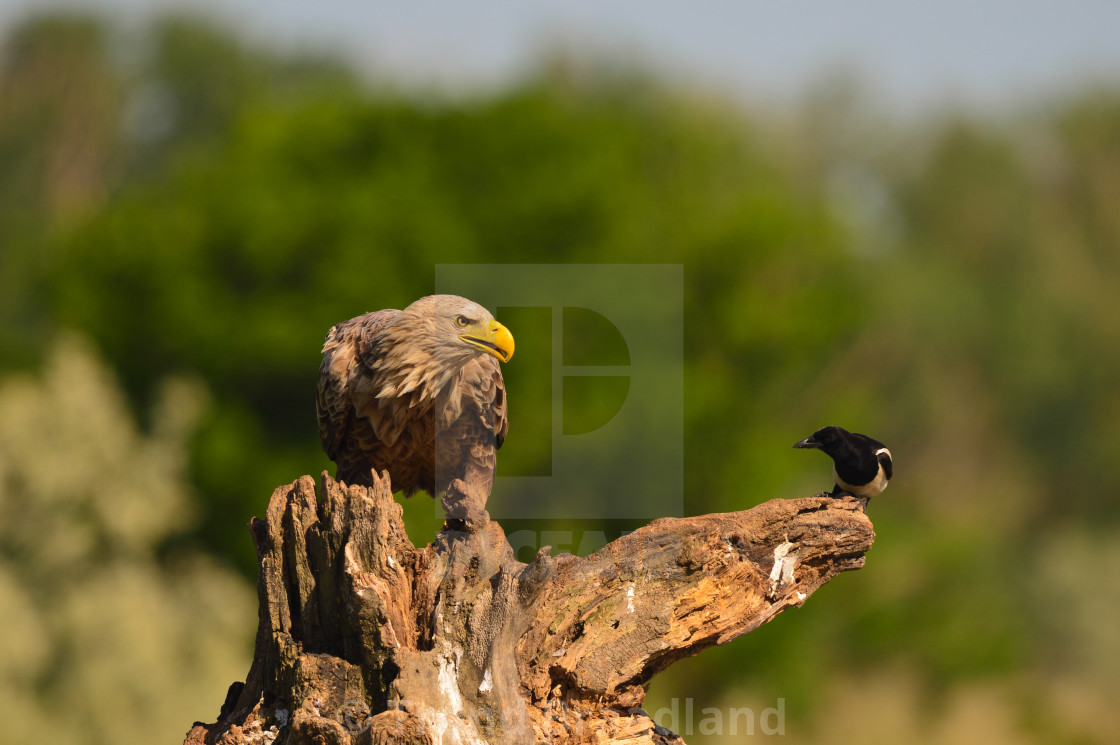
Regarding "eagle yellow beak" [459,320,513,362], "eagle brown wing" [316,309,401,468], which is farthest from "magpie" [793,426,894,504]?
"eagle brown wing" [316,309,401,468]

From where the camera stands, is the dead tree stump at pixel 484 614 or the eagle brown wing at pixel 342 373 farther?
the eagle brown wing at pixel 342 373

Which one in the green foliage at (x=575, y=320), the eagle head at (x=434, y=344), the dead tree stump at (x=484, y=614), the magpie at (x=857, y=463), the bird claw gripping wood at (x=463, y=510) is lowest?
the dead tree stump at (x=484, y=614)

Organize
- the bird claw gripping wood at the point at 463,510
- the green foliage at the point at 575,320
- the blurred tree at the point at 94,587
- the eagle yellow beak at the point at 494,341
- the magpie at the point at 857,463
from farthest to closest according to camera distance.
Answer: the green foliage at the point at 575,320 < the blurred tree at the point at 94,587 < the eagle yellow beak at the point at 494,341 < the magpie at the point at 857,463 < the bird claw gripping wood at the point at 463,510

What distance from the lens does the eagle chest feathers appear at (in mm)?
5809

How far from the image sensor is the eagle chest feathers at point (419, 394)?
19.1 feet

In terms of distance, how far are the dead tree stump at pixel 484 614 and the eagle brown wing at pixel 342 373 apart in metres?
1.57

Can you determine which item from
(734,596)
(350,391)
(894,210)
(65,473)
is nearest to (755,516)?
(734,596)

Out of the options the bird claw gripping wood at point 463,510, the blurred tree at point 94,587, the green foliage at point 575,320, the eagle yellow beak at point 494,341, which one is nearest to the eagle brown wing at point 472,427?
the eagle yellow beak at point 494,341

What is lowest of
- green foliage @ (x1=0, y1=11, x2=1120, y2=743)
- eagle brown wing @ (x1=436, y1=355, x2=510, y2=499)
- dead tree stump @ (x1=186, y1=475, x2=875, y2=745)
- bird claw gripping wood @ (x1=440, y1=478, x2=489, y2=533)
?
dead tree stump @ (x1=186, y1=475, x2=875, y2=745)

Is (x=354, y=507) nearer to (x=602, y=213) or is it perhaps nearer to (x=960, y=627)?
(x=602, y=213)

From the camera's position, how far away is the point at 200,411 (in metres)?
18.4

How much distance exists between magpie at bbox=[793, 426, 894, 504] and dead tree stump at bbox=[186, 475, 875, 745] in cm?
16

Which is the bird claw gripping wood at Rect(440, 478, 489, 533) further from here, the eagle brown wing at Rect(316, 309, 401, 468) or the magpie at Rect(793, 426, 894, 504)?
the magpie at Rect(793, 426, 894, 504)

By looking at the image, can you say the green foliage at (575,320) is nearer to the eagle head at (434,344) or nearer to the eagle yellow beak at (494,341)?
the eagle head at (434,344)
